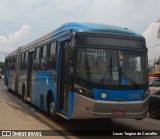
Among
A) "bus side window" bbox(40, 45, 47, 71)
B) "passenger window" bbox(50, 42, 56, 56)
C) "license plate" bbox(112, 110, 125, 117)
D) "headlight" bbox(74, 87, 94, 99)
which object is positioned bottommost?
"license plate" bbox(112, 110, 125, 117)

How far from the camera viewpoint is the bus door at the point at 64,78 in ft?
39.8

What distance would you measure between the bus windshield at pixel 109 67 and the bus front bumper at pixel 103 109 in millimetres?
573

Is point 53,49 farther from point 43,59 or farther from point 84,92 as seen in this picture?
point 84,92

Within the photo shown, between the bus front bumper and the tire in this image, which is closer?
the bus front bumper

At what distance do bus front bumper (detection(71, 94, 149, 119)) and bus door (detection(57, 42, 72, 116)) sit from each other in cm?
91

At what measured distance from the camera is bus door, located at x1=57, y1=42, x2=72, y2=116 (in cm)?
1212

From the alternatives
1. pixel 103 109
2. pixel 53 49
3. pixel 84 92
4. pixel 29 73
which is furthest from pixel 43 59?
pixel 103 109

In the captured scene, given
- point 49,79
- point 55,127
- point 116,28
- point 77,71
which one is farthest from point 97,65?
point 49,79

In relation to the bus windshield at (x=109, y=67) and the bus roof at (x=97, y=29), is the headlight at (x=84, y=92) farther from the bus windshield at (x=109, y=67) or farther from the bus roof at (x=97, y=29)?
the bus roof at (x=97, y=29)

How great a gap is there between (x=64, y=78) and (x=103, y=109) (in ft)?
7.26

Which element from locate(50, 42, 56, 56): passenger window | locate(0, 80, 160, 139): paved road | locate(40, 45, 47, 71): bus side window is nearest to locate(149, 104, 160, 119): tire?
locate(0, 80, 160, 139): paved road

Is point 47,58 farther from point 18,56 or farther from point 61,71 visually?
point 18,56

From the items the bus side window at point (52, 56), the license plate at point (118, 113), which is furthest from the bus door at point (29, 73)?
the license plate at point (118, 113)

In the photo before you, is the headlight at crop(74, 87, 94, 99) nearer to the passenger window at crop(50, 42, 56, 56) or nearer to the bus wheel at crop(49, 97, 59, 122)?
the bus wheel at crop(49, 97, 59, 122)
